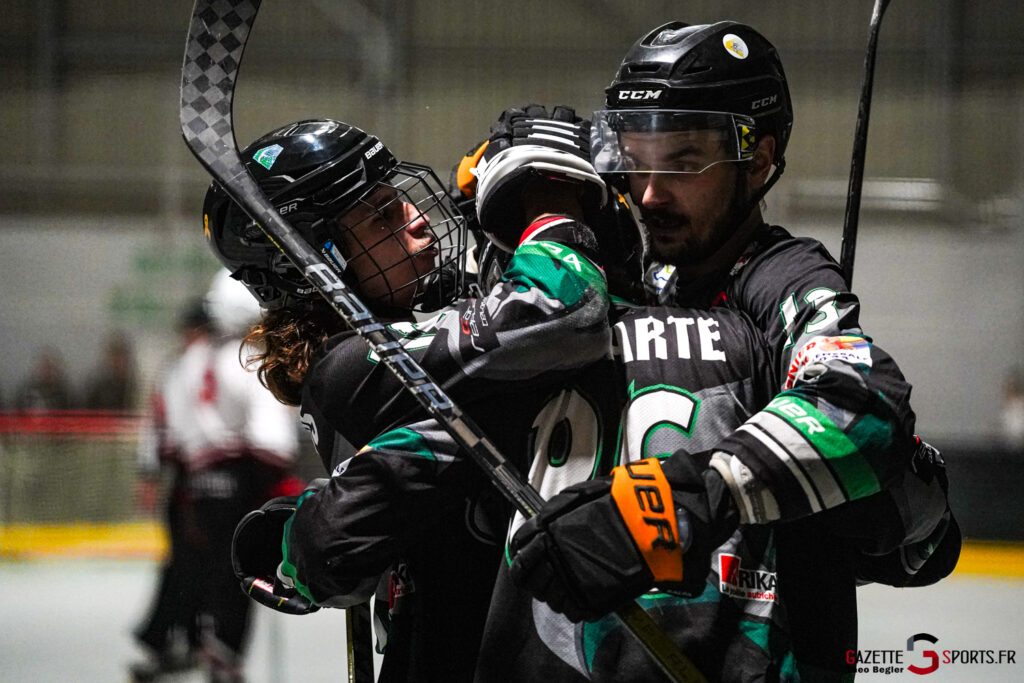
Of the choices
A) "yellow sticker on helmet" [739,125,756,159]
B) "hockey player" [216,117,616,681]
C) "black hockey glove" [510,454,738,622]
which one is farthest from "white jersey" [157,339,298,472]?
"black hockey glove" [510,454,738,622]

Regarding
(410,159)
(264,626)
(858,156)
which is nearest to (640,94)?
(858,156)

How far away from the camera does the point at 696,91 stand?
122 centimetres

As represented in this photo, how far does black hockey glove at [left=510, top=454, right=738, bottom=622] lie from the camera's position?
942mm

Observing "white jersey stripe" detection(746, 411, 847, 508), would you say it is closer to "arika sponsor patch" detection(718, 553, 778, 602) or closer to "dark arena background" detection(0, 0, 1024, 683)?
"arika sponsor patch" detection(718, 553, 778, 602)

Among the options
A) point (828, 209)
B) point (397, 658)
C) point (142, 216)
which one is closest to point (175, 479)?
point (397, 658)

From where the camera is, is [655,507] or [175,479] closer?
[655,507]

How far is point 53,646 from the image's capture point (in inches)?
159

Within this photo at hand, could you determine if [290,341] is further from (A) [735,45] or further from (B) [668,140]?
(A) [735,45]

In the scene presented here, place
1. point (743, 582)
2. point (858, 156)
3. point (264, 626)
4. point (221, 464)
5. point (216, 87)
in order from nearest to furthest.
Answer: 1. point (743, 582)
2. point (216, 87)
3. point (858, 156)
4. point (221, 464)
5. point (264, 626)

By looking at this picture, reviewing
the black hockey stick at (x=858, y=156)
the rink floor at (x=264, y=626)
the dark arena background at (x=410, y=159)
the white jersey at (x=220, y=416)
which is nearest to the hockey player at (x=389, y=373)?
the black hockey stick at (x=858, y=156)

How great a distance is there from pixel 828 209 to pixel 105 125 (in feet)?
14.1

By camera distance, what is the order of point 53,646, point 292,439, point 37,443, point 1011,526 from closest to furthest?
point 292,439 < point 53,646 < point 1011,526 < point 37,443

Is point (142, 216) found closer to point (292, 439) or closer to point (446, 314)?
point (292, 439)

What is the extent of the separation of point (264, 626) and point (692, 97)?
11.5 ft
